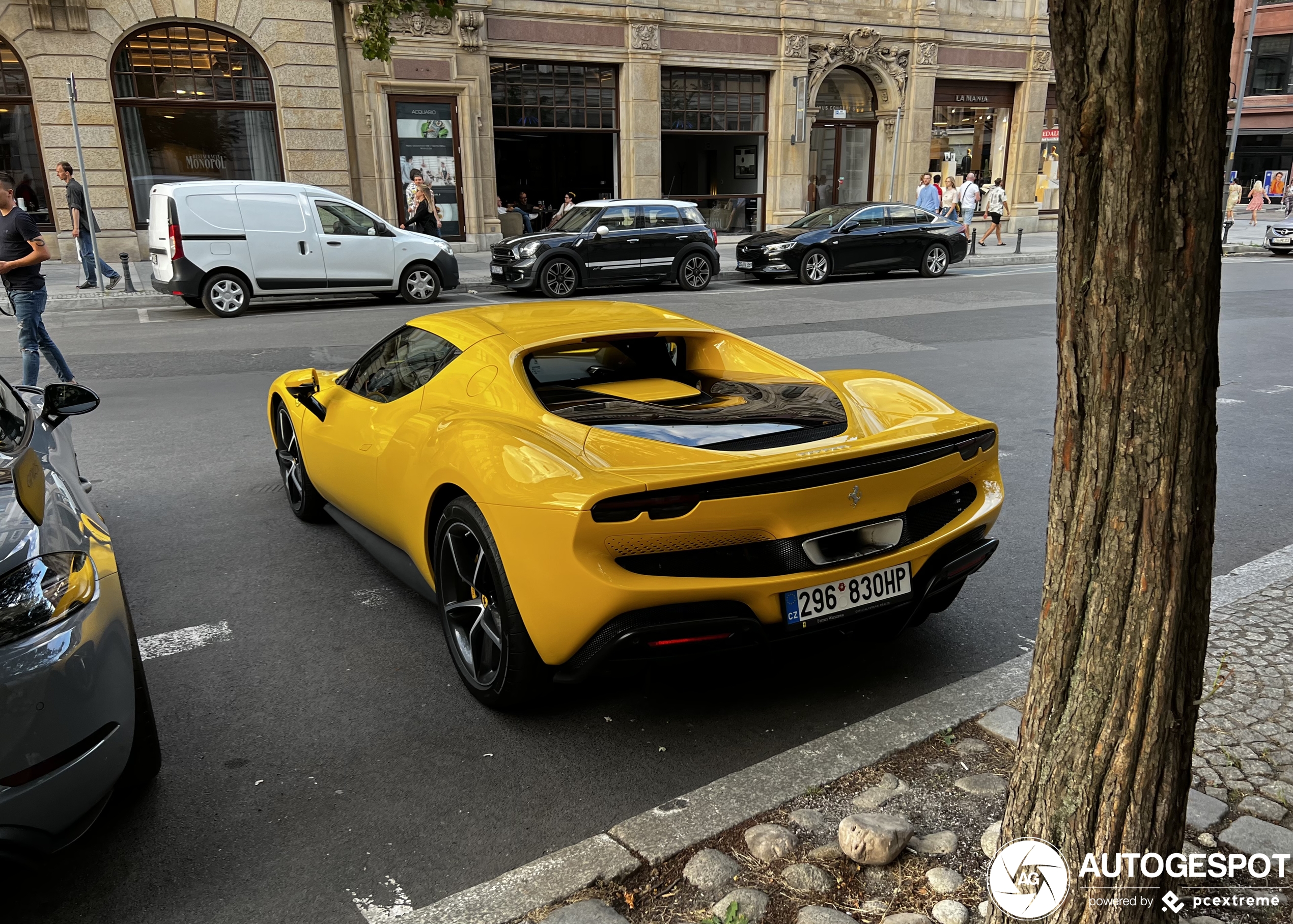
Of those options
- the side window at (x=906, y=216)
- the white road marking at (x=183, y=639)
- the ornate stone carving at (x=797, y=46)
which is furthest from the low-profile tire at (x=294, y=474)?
the ornate stone carving at (x=797, y=46)

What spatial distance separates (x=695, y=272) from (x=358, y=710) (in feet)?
48.8

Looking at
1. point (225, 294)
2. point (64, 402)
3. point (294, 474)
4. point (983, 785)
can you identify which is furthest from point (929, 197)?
point (983, 785)

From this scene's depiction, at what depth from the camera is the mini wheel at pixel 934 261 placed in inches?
762

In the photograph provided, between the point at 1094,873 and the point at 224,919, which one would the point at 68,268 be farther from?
the point at 1094,873

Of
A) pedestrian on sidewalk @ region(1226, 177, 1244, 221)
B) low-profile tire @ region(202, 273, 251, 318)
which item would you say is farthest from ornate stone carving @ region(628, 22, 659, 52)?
pedestrian on sidewalk @ region(1226, 177, 1244, 221)

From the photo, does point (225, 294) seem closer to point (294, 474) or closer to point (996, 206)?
point (294, 474)

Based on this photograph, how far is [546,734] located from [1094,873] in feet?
5.87

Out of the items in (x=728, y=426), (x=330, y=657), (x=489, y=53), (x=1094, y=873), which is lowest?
(x=330, y=657)

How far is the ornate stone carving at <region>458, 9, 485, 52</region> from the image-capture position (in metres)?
21.0

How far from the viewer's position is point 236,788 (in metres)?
2.97

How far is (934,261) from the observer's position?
19.5 m

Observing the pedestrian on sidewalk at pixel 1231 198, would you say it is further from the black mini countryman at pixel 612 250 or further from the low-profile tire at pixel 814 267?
the black mini countryman at pixel 612 250

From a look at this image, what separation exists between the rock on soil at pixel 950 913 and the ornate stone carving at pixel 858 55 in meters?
26.3

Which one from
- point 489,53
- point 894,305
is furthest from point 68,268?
point 894,305
